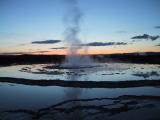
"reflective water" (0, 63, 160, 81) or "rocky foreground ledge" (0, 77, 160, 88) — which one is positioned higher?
"reflective water" (0, 63, 160, 81)

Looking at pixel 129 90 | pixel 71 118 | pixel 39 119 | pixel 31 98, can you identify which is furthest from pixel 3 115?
pixel 129 90

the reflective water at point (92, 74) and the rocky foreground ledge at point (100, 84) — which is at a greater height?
the reflective water at point (92, 74)

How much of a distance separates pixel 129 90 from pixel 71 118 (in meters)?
6.85

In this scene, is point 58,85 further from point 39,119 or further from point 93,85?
point 39,119

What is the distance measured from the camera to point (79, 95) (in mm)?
13273

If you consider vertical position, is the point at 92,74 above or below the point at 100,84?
above

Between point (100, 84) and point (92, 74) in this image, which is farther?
point (92, 74)

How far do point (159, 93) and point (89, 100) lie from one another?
416cm

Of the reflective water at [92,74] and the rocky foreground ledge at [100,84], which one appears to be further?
the reflective water at [92,74]

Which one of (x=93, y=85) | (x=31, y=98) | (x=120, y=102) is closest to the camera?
→ (x=120, y=102)

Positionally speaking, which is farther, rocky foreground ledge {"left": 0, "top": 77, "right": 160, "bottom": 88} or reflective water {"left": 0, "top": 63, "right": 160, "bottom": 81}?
reflective water {"left": 0, "top": 63, "right": 160, "bottom": 81}

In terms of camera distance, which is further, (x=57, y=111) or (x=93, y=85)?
(x=93, y=85)

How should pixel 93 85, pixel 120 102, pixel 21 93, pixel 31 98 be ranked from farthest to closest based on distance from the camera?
pixel 93 85 < pixel 21 93 < pixel 31 98 < pixel 120 102

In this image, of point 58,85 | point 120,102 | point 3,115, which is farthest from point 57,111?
point 58,85
